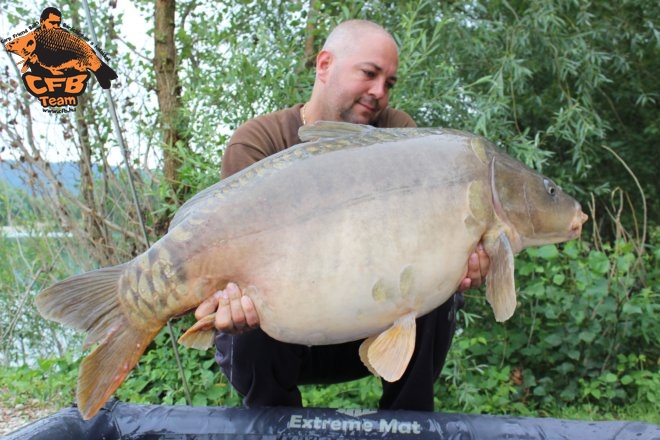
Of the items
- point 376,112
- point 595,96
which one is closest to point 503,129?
point 376,112

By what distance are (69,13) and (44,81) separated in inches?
11.4

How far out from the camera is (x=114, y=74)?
2812 mm

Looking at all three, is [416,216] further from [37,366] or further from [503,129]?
[37,366]

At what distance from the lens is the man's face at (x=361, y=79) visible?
1.76 metres

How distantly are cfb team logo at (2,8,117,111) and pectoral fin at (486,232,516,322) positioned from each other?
6.34 ft

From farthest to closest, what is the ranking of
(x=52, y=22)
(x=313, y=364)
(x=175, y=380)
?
(x=52, y=22), (x=175, y=380), (x=313, y=364)

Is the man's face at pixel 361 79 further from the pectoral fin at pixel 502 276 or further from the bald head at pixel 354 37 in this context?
the pectoral fin at pixel 502 276

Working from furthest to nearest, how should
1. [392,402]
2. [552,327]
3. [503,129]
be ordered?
[503,129] < [552,327] < [392,402]

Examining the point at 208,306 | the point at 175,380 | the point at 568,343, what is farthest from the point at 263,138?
the point at 568,343

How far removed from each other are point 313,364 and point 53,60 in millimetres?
1823

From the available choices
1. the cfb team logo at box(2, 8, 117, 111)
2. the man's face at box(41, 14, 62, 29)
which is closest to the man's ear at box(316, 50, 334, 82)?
the cfb team logo at box(2, 8, 117, 111)

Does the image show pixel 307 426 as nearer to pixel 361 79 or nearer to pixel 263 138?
pixel 263 138

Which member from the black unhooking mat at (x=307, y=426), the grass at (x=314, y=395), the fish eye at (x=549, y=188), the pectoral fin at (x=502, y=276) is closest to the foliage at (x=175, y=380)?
the grass at (x=314, y=395)

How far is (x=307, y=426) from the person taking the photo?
5.17ft
